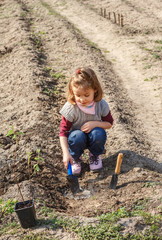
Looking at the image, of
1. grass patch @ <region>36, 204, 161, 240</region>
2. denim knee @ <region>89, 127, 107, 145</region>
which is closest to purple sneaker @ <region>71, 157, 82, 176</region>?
denim knee @ <region>89, 127, 107, 145</region>

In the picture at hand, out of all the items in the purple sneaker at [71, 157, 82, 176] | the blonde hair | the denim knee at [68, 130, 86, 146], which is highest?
the blonde hair

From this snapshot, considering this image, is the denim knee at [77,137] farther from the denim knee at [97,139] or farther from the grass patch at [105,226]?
the grass patch at [105,226]

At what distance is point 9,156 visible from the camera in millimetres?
3904

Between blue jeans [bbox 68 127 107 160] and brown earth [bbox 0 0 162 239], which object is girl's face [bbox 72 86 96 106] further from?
brown earth [bbox 0 0 162 239]

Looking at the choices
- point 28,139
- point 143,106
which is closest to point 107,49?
point 143,106

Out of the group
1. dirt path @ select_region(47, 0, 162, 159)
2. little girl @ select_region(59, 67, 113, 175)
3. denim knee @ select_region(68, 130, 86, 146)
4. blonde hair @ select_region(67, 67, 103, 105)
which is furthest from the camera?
dirt path @ select_region(47, 0, 162, 159)

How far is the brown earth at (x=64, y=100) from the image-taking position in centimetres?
333

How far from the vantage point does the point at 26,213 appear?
253 centimetres

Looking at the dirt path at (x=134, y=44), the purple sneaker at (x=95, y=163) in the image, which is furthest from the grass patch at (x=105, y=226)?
the dirt path at (x=134, y=44)

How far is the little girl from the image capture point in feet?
10.9

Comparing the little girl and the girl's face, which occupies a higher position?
the girl's face

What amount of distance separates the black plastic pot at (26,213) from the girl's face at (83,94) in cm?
127

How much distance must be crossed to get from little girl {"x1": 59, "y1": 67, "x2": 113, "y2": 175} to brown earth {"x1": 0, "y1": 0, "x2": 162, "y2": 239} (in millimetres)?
334

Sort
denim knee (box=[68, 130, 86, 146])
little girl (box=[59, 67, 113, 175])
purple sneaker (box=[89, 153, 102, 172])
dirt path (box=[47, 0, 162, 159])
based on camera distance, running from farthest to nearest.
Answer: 1. dirt path (box=[47, 0, 162, 159])
2. purple sneaker (box=[89, 153, 102, 172])
3. denim knee (box=[68, 130, 86, 146])
4. little girl (box=[59, 67, 113, 175])
